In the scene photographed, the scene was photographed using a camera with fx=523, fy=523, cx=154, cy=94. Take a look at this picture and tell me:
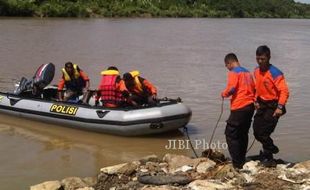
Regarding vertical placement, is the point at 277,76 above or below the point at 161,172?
above

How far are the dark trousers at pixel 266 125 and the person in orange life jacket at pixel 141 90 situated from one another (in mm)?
2757

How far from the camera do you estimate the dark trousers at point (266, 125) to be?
221 inches

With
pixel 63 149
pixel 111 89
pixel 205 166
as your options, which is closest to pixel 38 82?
pixel 111 89

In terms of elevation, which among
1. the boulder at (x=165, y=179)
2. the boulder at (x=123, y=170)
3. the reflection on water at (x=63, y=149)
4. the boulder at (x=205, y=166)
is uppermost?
the boulder at (x=205, y=166)

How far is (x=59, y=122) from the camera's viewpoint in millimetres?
9008

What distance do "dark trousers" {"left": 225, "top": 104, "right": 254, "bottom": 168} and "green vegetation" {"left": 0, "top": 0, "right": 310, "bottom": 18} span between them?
4294cm

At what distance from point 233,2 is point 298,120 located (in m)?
81.5

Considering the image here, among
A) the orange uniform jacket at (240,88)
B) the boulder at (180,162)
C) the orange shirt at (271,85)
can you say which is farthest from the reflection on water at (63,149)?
the orange shirt at (271,85)

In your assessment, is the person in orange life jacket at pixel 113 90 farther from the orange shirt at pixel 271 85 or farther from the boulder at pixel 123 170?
the orange shirt at pixel 271 85

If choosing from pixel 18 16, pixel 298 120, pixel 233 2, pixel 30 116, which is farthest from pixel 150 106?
pixel 233 2

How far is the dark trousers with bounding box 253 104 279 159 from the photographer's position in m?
5.62

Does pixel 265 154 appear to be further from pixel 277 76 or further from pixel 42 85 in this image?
pixel 42 85

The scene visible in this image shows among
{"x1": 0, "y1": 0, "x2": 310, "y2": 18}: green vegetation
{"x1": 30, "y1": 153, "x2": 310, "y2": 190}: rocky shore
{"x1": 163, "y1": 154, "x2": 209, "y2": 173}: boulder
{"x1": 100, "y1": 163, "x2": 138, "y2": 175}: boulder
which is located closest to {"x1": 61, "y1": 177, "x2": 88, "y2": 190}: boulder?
{"x1": 30, "y1": 153, "x2": 310, "y2": 190}: rocky shore

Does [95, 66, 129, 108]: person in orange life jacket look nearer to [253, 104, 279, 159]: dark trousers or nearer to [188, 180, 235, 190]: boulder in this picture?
[253, 104, 279, 159]: dark trousers
